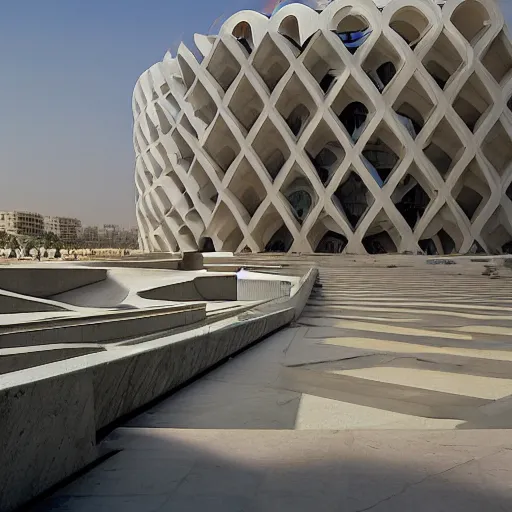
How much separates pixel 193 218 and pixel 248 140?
5935 mm

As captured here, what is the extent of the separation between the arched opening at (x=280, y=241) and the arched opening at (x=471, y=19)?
43.6ft

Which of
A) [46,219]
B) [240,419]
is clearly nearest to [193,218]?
[240,419]

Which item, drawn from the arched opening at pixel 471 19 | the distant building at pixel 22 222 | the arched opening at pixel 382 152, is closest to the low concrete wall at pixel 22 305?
the arched opening at pixel 382 152

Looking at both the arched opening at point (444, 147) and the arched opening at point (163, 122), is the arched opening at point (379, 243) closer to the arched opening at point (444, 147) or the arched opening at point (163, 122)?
the arched opening at point (444, 147)

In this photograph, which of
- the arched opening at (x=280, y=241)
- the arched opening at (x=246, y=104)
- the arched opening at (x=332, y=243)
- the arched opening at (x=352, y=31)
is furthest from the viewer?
the arched opening at (x=280, y=241)

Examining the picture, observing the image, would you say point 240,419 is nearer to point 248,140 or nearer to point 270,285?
point 270,285

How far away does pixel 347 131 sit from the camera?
2536 cm

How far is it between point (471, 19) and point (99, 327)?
25813 mm

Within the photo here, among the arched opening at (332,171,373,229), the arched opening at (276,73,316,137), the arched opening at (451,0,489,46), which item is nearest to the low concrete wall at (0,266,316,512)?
the arched opening at (276,73,316,137)

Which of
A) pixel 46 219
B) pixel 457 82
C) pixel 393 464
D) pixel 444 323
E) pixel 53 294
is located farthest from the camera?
pixel 46 219

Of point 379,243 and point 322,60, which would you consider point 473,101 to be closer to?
point 322,60

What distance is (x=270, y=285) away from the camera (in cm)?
1013

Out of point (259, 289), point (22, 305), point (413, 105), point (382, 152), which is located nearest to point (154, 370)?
point (22, 305)

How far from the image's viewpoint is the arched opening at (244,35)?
26.7 meters
